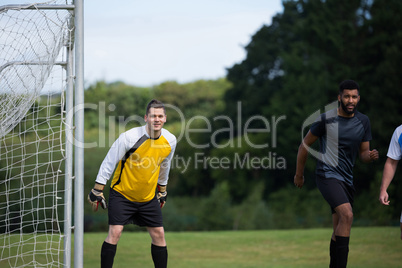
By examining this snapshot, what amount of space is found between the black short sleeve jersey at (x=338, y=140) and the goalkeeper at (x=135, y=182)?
5.05ft

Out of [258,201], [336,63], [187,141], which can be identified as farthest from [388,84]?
[187,141]

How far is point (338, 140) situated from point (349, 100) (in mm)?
398

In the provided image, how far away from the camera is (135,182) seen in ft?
15.1

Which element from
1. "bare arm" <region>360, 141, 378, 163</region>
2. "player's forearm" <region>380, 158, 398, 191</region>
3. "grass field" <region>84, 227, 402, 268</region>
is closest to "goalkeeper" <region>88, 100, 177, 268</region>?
"bare arm" <region>360, 141, 378, 163</region>

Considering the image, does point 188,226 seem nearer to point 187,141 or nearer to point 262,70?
point 187,141

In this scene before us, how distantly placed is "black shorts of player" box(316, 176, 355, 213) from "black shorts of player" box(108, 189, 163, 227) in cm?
162

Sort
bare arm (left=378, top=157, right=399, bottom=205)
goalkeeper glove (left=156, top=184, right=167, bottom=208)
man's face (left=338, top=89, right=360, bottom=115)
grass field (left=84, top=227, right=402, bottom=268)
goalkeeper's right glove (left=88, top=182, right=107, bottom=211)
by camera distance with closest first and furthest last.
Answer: bare arm (left=378, top=157, right=399, bottom=205), goalkeeper's right glove (left=88, top=182, right=107, bottom=211), man's face (left=338, top=89, right=360, bottom=115), goalkeeper glove (left=156, top=184, right=167, bottom=208), grass field (left=84, top=227, right=402, bottom=268)

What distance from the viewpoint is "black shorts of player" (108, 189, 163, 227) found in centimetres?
458

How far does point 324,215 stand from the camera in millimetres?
21047

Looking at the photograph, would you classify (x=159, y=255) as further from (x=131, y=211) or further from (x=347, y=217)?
(x=347, y=217)

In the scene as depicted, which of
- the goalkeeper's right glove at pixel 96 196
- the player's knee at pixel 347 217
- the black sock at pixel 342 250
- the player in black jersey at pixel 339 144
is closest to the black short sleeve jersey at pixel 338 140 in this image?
the player in black jersey at pixel 339 144

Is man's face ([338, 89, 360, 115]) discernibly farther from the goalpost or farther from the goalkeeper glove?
the goalpost

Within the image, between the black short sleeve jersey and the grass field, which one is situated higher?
the black short sleeve jersey

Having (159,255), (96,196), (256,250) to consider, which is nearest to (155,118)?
(96,196)
